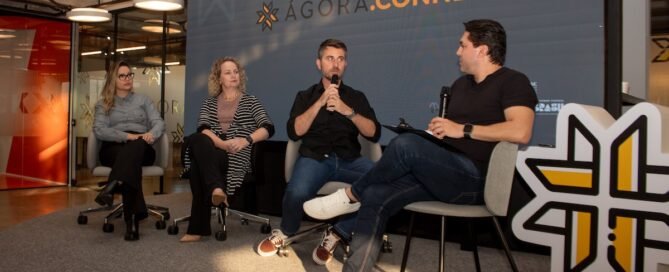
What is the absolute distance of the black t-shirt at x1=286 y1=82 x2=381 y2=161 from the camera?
3.04 m

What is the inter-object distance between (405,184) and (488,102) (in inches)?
18.9

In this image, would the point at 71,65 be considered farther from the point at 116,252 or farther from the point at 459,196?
the point at 459,196

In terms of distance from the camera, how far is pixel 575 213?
209 cm

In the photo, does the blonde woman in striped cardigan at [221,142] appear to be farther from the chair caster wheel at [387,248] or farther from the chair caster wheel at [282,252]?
the chair caster wheel at [387,248]

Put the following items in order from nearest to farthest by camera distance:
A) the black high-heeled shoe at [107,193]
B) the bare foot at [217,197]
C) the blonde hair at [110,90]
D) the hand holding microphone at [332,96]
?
the hand holding microphone at [332,96] → the bare foot at [217,197] → the black high-heeled shoe at [107,193] → the blonde hair at [110,90]

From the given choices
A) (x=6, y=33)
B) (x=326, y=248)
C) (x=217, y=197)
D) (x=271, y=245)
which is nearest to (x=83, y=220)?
(x=217, y=197)

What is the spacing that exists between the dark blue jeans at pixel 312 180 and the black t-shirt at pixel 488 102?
82 centimetres

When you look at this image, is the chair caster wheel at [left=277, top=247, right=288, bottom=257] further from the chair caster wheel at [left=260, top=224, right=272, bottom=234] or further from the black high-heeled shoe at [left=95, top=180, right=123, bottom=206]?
the black high-heeled shoe at [left=95, top=180, right=123, bottom=206]

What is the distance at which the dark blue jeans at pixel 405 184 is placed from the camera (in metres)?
2.02

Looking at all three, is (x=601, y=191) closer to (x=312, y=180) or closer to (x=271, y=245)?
(x=312, y=180)

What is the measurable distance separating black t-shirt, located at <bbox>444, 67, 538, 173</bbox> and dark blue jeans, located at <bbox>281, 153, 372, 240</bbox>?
820 mm

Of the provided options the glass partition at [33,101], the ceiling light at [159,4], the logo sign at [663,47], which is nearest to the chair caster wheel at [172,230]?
the ceiling light at [159,4]

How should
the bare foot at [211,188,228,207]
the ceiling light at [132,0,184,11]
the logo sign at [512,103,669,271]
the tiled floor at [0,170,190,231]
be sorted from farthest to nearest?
the ceiling light at [132,0,184,11] → the tiled floor at [0,170,190,231] → the bare foot at [211,188,228,207] → the logo sign at [512,103,669,271]

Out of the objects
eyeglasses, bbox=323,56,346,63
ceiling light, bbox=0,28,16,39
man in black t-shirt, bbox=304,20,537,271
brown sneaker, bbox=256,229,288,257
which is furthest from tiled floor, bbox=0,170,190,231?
man in black t-shirt, bbox=304,20,537,271
